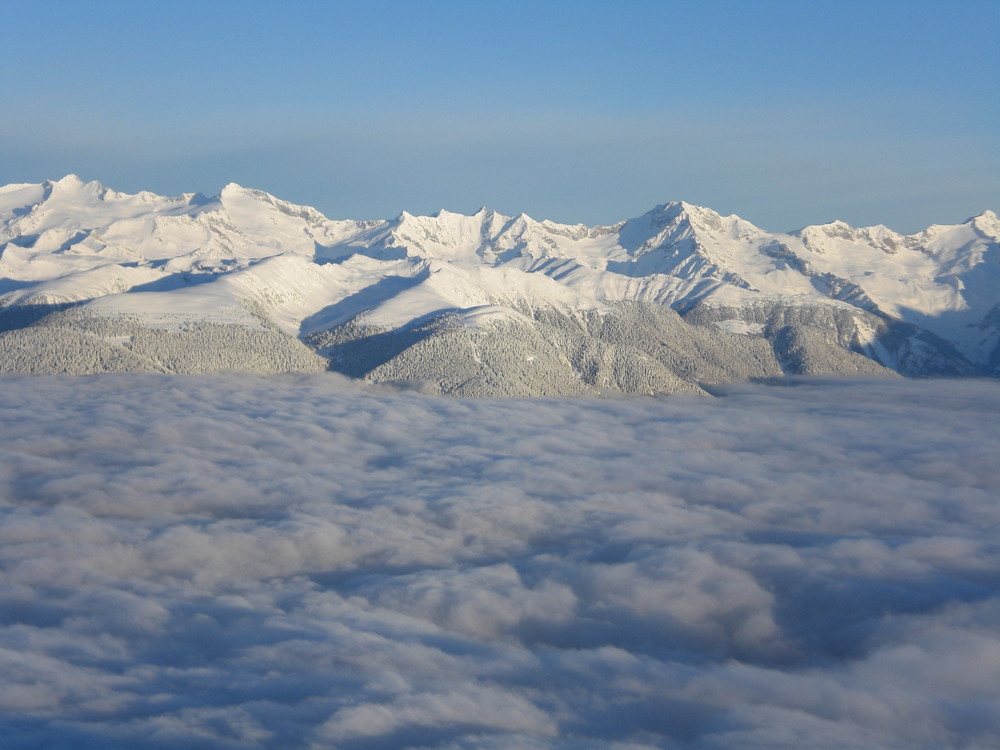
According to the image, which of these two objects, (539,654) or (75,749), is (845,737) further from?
(75,749)

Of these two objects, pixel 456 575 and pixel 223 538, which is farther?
pixel 223 538

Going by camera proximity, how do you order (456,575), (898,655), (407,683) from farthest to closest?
(456,575) < (898,655) < (407,683)

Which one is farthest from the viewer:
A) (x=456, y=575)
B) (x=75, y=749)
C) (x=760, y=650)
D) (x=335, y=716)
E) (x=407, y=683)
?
(x=456, y=575)

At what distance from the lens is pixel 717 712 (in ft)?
452

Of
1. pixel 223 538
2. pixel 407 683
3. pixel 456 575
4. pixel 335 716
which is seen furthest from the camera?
pixel 223 538

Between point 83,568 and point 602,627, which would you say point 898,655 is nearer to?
point 602,627

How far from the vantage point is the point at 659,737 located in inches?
5167

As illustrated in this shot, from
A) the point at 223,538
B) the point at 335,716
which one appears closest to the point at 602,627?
the point at 335,716

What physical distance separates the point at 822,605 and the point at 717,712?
1772 inches

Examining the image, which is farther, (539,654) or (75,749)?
(539,654)

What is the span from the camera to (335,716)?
124438 mm

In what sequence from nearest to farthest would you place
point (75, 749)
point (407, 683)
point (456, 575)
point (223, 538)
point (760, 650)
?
point (75, 749) → point (407, 683) → point (760, 650) → point (456, 575) → point (223, 538)

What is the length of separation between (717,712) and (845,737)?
1692 cm

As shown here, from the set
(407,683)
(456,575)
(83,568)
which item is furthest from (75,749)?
(456,575)
